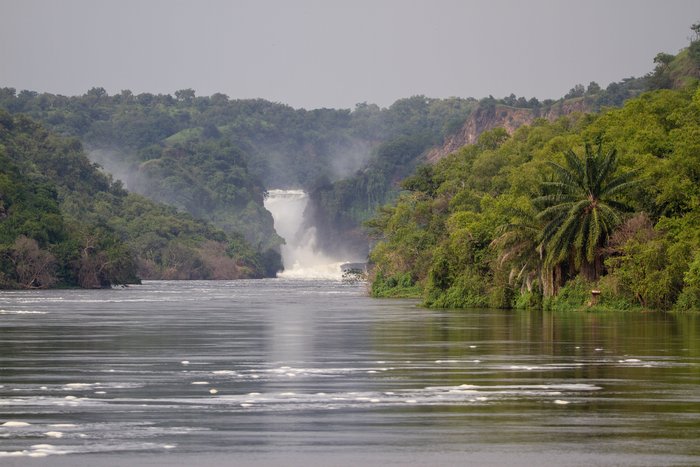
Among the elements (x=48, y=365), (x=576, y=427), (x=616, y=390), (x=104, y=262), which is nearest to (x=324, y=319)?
(x=48, y=365)

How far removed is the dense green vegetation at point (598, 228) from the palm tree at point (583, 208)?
0.17 feet

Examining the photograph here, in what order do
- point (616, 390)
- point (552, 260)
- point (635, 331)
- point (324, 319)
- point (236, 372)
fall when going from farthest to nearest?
point (552, 260) < point (324, 319) < point (635, 331) < point (236, 372) < point (616, 390)

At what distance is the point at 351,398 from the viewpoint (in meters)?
19.7

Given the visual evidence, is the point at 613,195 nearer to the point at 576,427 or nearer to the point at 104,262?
the point at 576,427

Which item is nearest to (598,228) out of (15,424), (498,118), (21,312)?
(21,312)

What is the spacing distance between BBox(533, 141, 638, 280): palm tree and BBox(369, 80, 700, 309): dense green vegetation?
2.0 inches

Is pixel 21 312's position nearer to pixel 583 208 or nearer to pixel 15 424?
pixel 583 208

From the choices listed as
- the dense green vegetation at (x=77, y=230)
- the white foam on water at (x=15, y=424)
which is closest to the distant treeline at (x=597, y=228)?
the white foam on water at (x=15, y=424)

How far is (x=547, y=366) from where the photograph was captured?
25.3 m

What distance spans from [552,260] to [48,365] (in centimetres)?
3316

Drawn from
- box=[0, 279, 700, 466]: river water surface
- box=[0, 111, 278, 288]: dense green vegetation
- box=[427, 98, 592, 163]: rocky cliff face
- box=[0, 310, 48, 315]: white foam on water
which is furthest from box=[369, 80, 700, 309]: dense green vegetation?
box=[427, 98, 592, 163]: rocky cliff face

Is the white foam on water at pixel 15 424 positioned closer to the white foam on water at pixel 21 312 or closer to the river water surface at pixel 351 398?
the river water surface at pixel 351 398

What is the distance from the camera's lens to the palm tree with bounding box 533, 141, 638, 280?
54.8 metres

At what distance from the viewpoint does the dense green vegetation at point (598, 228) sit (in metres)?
53.0
